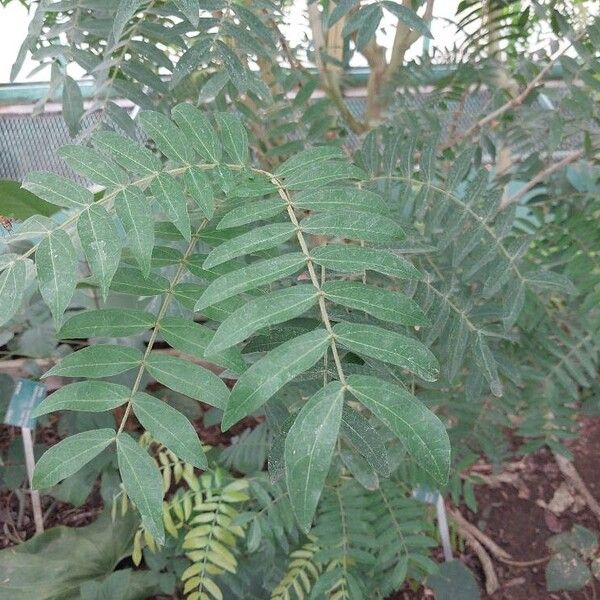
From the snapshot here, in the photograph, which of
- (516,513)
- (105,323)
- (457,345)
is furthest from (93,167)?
(516,513)

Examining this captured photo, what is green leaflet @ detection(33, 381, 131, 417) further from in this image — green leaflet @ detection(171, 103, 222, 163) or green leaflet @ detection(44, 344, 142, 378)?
green leaflet @ detection(171, 103, 222, 163)

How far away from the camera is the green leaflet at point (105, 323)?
23.2 inches

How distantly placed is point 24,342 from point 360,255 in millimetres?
1105

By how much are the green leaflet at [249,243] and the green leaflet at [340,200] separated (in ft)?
0.13

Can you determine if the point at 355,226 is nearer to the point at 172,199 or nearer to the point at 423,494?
the point at 172,199

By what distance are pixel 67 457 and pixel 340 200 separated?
0.99ft

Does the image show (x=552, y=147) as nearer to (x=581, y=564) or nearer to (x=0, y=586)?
(x=581, y=564)

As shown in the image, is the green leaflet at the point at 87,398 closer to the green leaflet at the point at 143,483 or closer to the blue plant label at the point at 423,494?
the green leaflet at the point at 143,483

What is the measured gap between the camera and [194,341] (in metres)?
0.58

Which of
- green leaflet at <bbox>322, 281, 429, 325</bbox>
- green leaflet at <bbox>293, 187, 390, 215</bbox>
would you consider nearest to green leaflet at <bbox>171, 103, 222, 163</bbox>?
green leaflet at <bbox>293, 187, 390, 215</bbox>

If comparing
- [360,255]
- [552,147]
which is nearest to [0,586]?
[360,255]

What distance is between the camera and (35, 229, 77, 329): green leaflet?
0.52 m

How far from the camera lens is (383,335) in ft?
1.60

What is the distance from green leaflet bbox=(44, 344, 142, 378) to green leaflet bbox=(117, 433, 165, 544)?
0.07 metres
